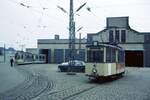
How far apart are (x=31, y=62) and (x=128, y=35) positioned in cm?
2036

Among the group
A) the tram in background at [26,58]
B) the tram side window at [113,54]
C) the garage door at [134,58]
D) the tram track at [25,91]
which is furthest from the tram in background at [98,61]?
the garage door at [134,58]

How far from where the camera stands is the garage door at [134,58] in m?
71.3

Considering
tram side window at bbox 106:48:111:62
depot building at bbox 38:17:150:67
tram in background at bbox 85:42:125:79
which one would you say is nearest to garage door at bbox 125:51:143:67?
depot building at bbox 38:17:150:67

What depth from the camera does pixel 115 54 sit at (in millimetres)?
27422

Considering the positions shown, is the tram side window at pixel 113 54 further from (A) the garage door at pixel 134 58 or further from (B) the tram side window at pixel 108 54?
(A) the garage door at pixel 134 58

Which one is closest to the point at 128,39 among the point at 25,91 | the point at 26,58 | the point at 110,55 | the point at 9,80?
the point at 26,58

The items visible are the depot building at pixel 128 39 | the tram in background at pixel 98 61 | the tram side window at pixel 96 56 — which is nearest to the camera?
the tram in background at pixel 98 61

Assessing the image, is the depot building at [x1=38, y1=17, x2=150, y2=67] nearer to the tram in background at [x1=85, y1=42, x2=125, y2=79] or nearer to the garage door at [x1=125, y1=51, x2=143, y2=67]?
the garage door at [x1=125, y1=51, x2=143, y2=67]

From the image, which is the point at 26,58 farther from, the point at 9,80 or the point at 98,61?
the point at 98,61

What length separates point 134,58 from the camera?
235ft

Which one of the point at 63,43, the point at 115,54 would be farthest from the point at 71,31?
the point at 63,43

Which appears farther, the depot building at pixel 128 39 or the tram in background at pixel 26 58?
the depot building at pixel 128 39

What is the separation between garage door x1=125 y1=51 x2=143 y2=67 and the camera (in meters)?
71.3

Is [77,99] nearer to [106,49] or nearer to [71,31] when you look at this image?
[106,49]
